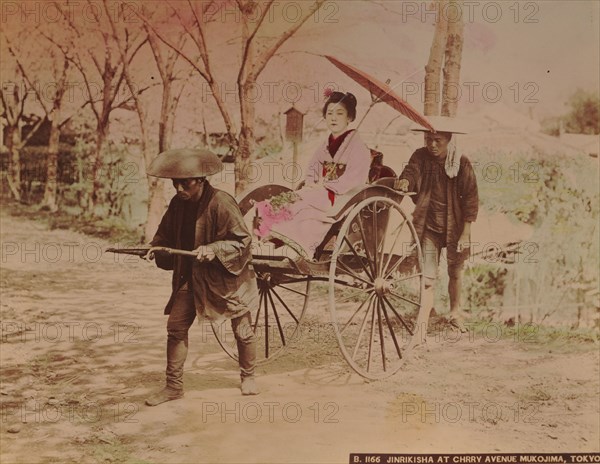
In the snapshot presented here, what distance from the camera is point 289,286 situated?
449 centimetres

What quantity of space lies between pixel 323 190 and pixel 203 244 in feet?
2.38

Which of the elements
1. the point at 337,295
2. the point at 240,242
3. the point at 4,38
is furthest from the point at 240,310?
the point at 4,38

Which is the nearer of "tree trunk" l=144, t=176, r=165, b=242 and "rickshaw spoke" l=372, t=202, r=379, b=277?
"rickshaw spoke" l=372, t=202, r=379, b=277

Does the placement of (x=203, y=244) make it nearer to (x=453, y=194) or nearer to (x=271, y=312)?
(x=271, y=312)

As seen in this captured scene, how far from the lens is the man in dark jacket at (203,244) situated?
3.83 m

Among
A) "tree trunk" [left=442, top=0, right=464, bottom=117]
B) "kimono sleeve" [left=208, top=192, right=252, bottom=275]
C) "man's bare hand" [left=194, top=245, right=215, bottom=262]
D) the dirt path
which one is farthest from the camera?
"tree trunk" [left=442, top=0, right=464, bottom=117]

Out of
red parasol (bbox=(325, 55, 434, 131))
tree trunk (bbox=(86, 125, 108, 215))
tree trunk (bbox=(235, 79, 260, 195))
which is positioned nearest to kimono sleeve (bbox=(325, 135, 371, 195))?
red parasol (bbox=(325, 55, 434, 131))

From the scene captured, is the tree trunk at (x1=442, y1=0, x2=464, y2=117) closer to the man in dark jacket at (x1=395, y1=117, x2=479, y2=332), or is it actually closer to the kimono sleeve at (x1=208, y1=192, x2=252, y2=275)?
the man in dark jacket at (x1=395, y1=117, x2=479, y2=332)

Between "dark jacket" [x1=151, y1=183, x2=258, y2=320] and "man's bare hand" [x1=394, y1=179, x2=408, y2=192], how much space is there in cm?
92

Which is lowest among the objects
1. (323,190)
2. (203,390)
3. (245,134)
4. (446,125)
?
(203,390)

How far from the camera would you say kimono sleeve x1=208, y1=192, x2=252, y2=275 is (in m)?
3.80

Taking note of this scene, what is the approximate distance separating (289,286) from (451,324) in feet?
3.26

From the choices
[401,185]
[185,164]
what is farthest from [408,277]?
[185,164]

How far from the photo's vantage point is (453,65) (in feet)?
14.4
